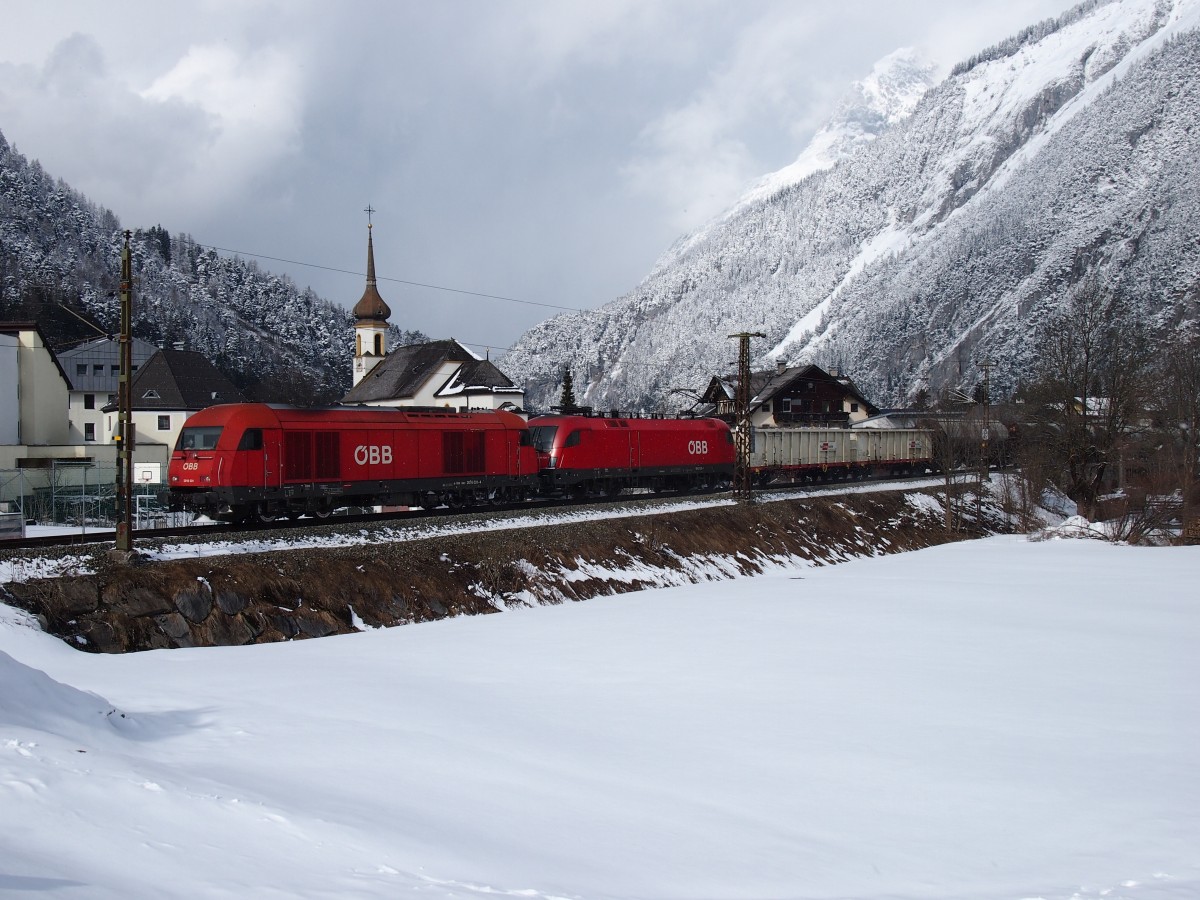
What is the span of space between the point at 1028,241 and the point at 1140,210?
20881 mm

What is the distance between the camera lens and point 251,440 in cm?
2542

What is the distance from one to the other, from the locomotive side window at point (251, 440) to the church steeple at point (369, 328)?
68.6 meters

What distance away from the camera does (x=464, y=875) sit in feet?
25.8

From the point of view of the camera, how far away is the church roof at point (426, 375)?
260 ft

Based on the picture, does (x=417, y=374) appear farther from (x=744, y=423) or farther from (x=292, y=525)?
(x=292, y=525)

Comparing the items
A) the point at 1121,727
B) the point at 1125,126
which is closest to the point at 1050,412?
the point at 1121,727

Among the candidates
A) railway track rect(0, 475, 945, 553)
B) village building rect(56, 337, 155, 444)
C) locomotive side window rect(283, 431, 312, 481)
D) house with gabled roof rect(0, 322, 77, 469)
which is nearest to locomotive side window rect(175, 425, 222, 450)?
locomotive side window rect(283, 431, 312, 481)

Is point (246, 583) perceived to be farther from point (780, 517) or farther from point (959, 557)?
point (959, 557)

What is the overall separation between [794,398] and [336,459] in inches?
2439

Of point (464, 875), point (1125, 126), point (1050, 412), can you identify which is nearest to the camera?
point (464, 875)

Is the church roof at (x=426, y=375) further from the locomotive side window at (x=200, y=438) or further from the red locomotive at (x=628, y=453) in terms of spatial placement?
the locomotive side window at (x=200, y=438)

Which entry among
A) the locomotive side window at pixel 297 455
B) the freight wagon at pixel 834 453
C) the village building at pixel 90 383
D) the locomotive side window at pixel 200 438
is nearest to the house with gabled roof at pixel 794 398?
the freight wagon at pixel 834 453

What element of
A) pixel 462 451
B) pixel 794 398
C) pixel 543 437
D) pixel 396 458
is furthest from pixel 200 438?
pixel 794 398

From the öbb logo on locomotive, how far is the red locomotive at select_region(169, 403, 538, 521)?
0.10 ft
